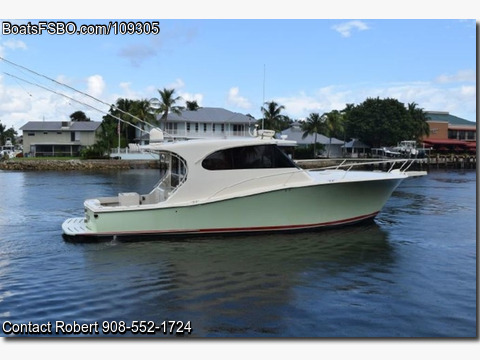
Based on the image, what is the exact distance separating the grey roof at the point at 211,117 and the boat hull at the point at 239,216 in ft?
150

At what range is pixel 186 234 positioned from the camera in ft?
39.8

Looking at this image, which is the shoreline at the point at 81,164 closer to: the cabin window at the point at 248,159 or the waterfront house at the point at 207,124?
the waterfront house at the point at 207,124

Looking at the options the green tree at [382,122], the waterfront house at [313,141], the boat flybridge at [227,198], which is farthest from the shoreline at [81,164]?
the boat flybridge at [227,198]

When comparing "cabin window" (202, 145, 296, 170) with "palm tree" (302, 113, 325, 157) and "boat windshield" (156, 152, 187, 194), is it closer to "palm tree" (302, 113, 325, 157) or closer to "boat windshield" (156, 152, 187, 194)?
"boat windshield" (156, 152, 187, 194)

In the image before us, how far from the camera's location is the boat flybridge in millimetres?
11836

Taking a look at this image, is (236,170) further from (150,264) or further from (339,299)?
(339,299)

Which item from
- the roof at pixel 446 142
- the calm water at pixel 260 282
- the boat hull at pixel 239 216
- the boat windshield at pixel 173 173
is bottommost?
the calm water at pixel 260 282

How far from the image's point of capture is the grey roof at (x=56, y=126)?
205ft

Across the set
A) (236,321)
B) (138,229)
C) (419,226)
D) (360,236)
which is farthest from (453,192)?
(236,321)

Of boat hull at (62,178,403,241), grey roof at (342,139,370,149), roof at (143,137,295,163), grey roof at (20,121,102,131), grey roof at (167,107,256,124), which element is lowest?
boat hull at (62,178,403,241)

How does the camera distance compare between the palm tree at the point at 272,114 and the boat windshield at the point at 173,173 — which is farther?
the palm tree at the point at 272,114

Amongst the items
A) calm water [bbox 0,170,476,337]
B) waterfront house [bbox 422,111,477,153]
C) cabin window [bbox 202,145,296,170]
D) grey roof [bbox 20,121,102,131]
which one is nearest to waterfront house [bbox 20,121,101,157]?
grey roof [bbox 20,121,102,131]

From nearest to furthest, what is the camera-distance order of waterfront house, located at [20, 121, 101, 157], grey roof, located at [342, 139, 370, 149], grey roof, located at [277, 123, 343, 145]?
waterfront house, located at [20, 121, 101, 157] → grey roof, located at [277, 123, 343, 145] → grey roof, located at [342, 139, 370, 149]

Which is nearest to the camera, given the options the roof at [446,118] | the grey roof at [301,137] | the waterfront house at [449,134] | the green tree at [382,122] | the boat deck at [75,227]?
the boat deck at [75,227]
